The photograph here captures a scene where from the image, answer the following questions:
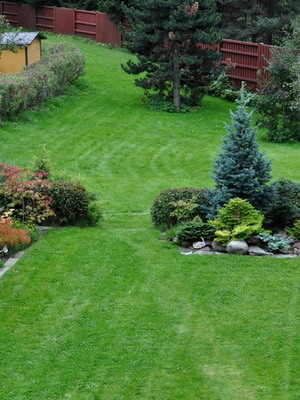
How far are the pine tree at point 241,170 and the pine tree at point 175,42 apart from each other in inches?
511

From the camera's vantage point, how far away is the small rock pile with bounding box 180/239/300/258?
15195mm

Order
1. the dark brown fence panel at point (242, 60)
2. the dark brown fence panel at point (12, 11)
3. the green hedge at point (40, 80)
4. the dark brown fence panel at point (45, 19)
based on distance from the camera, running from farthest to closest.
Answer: the dark brown fence panel at point (12, 11), the dark brown fence panel at point (45, 19), the dark brown fence panel at point (242, 60), the green hedge at point (40, 80)

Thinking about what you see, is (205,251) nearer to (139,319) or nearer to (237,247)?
(237,247)

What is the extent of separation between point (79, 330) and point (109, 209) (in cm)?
795

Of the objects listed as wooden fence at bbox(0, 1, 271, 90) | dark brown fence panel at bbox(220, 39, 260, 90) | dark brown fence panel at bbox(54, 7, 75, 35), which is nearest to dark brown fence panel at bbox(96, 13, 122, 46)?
wooden fence at bbox(0, 1, 271, 90)

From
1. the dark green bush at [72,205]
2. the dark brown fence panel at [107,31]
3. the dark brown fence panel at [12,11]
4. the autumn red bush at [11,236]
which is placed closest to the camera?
the autumn red bush at [11,236]

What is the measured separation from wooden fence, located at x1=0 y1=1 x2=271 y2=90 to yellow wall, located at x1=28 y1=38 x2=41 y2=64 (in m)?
7.73

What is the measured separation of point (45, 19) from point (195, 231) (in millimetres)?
32261

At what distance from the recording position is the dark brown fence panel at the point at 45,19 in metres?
44.6

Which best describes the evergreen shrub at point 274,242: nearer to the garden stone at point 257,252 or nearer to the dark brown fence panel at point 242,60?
the garden stone at point 257,252

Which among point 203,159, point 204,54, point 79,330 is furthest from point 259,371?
point 204,54

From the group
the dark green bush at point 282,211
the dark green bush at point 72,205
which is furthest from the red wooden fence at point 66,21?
the dark green bush at point 282,211

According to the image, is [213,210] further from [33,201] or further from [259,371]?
[259,371]

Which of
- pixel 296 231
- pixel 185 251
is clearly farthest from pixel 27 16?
pixel 296 231
